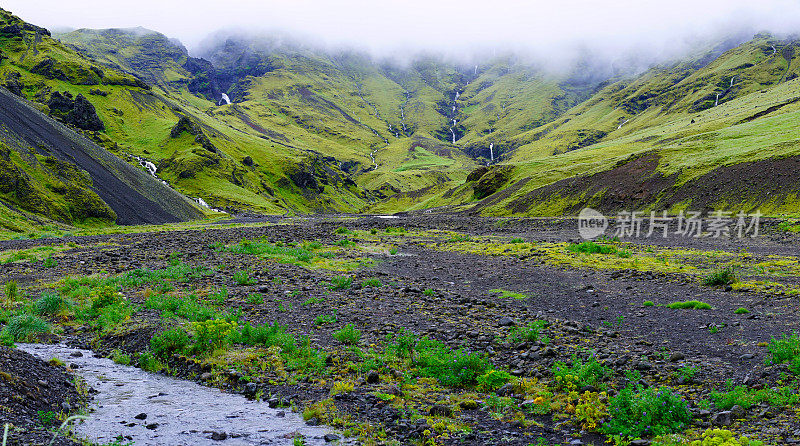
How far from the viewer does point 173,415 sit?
1016 cm

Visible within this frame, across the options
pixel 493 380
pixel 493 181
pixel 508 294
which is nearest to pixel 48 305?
pixel 493 380

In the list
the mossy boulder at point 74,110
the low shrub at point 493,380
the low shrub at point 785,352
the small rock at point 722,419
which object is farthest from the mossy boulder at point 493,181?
the mossy boulder at point 74,110

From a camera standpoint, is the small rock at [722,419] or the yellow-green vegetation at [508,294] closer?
the small rock at [722,419]

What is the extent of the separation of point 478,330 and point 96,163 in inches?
3150

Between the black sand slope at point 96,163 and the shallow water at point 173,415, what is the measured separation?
63.3 metres

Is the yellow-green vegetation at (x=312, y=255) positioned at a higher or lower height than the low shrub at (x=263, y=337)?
lower

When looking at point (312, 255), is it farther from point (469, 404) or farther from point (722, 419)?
point (722, 419)

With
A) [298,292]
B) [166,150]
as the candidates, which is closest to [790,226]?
[298,292]

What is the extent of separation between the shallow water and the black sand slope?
63.3m

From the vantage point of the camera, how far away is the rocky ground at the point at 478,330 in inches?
383

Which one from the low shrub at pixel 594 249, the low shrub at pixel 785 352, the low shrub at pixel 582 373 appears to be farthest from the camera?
the low shrub at pixel 594 249

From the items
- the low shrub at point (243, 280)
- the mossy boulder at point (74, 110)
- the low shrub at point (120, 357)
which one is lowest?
the low shrub at point (120, 357)

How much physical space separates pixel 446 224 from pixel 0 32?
211869 mm

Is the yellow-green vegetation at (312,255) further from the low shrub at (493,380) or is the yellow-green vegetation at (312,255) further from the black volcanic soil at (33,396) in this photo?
the black volcanic soil at (33,396)
